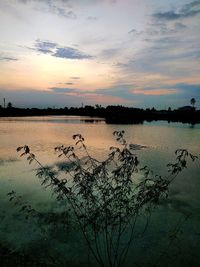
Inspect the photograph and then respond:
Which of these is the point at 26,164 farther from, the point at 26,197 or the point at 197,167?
the point at 197,167

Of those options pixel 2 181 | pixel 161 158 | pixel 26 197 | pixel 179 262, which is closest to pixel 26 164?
pixel 2 181

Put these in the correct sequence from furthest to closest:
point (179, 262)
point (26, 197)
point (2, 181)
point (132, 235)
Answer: point (2, 181) → point (26, 197) → point (132, 235) → point (179, 262)

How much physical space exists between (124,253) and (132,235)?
3.75ft

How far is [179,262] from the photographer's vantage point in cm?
798

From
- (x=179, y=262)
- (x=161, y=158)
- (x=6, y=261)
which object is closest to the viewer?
(x=6, y=261)

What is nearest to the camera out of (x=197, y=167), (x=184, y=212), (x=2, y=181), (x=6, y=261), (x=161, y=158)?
(x=6, y=261)

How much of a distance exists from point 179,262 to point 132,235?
1949 mm

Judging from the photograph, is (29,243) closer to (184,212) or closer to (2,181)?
(184,212)

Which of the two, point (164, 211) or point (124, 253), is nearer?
point (124, 253)

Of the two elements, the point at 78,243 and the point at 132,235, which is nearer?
the point at 78,243

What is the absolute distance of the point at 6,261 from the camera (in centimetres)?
749

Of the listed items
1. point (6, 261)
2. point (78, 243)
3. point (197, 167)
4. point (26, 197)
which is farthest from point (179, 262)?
point (197, 167)

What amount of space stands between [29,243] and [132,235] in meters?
3.42

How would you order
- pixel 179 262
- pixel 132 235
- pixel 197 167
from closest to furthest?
pixel 179 262
pixel 132 235
pixel 197 167
